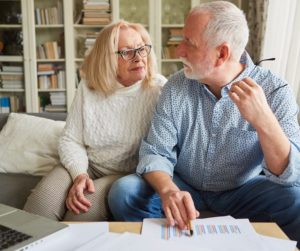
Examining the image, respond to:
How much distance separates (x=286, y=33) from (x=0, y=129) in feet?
5.81

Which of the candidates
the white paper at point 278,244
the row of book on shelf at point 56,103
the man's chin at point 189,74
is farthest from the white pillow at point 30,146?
the row of book on shelf at point 56,103

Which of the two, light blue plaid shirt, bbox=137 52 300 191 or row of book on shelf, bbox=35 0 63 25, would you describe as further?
row of book on shelf, bbox=35 0 63 25

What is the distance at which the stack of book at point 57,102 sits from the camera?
3.85 m

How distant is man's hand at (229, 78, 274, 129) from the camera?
1120 millimetres

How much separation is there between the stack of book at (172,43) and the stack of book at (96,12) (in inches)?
24.8

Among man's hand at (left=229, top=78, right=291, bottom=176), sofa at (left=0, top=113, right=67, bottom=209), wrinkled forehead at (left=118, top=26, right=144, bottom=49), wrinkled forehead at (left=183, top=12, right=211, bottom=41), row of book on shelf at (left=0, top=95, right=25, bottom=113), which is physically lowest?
row of book on shelf at (left=0, top=95, right=25, bottom=113)

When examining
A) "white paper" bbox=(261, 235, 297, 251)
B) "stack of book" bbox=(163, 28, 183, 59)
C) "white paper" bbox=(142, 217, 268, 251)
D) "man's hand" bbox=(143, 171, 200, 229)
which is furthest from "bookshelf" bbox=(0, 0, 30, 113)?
"white paper" bbox=(261, 235, 297, 251)

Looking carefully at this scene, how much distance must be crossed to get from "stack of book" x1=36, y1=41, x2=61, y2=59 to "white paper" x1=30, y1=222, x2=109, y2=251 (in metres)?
3.06

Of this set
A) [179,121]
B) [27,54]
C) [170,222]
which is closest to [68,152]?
[179,121]

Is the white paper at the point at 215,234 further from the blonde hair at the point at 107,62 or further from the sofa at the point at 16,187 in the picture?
the blonde hair at the point at 107,62

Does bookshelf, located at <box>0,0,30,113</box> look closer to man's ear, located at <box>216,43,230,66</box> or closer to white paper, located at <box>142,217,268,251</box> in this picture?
man's ear, located at <box>216,43,230,66</box>

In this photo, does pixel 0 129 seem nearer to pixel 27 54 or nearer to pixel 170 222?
pixel 170 222

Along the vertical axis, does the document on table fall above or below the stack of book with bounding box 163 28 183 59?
below

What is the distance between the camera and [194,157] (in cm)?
136
